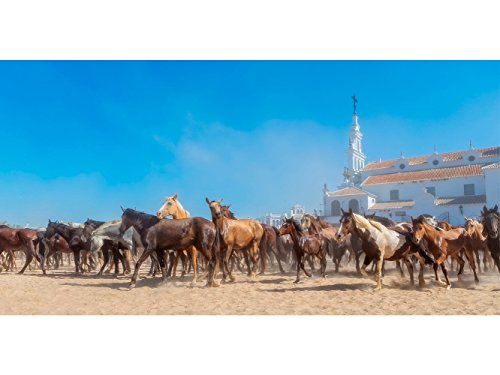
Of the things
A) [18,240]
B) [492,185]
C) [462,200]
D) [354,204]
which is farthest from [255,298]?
[354,204]

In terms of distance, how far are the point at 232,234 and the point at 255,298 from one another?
9.01ft

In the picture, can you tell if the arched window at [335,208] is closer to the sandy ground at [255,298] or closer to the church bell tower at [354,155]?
the church bell tower at [354,155]

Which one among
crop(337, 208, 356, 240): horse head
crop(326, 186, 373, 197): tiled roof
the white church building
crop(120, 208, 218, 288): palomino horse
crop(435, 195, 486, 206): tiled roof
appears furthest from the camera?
crop(326, 186, 373, 197): tiled roof

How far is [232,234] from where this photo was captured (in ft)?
35.8

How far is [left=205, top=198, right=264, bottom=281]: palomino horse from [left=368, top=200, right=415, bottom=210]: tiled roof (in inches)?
1243

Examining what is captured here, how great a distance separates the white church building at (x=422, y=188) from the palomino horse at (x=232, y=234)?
2628cm

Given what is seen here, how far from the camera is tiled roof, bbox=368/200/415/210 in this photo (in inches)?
1585

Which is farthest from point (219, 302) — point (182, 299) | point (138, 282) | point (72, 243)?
point (72, 243)

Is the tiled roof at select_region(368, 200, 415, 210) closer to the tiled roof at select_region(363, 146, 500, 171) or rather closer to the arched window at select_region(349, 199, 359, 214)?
the arched window at select_region(349, 199, 359, 214)

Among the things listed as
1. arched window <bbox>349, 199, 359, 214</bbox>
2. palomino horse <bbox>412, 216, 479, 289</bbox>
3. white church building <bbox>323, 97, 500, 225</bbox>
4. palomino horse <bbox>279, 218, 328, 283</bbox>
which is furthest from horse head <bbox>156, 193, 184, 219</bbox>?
arched window <bbox>349, 199, 359, 214</bbox>

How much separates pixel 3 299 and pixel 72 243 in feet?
17.7

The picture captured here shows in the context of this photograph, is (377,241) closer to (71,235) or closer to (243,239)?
(243,239)

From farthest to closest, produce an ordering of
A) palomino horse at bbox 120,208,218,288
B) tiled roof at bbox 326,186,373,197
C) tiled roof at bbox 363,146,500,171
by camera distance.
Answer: tiled roof at bbox 326,186,373,197 < tiled roof at bbox 363,146,500,171 < palomino horse at bbox 120,208,218,288

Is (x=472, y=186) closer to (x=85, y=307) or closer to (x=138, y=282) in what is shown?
(x=138, y=282)
